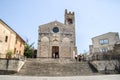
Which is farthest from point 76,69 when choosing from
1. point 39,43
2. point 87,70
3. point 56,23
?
point 56,23

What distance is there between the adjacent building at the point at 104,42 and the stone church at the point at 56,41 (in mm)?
7464

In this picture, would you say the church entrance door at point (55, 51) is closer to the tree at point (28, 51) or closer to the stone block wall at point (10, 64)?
the tree at point (28, 51)

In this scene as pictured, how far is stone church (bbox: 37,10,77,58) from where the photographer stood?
3372 cm

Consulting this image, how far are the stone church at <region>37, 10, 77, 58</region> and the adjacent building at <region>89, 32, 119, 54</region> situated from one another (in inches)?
294

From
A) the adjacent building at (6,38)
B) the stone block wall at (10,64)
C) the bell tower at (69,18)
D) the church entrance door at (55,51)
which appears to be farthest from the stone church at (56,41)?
the stone block wall at (10,64)

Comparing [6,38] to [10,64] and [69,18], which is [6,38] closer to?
[10,64]

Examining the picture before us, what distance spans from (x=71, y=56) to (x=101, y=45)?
37.2 feet

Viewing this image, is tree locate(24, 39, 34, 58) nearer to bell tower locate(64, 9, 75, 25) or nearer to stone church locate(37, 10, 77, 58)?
stone church locate(37, 10, 77, 58)

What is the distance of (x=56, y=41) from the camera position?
34.9 meters

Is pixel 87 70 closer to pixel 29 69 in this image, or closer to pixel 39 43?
pixel 29 69

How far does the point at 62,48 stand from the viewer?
34.2 metres

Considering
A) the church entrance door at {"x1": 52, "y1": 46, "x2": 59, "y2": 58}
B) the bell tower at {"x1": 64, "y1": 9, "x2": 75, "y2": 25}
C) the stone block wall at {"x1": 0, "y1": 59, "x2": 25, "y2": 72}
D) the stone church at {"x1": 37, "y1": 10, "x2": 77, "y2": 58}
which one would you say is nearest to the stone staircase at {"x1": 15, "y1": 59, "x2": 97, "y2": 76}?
the stone block wall at {"x1": 0, "y1": 59, "x2": 25, "y2": 72}

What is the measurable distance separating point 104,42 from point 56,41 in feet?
46.5

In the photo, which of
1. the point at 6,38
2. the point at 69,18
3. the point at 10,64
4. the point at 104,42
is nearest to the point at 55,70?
the point at 10,64
